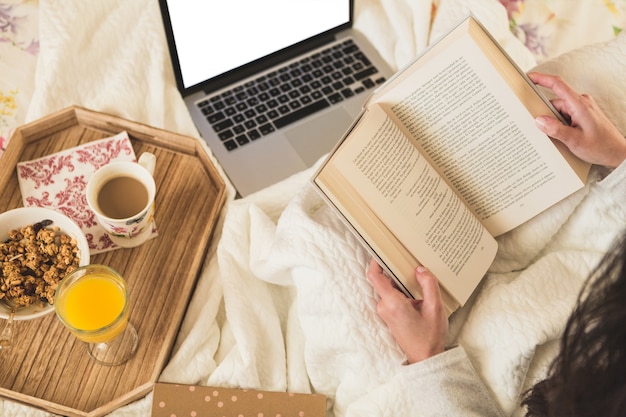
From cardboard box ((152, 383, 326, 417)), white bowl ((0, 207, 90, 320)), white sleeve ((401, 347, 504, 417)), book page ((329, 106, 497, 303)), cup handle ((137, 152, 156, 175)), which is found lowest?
cardboard box ((152, 383, 326, 417))

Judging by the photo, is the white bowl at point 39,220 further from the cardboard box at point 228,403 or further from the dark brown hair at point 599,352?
the dark brown hair at point 599,352

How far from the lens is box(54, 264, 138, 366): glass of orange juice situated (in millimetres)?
690

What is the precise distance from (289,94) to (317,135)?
0.27 feet

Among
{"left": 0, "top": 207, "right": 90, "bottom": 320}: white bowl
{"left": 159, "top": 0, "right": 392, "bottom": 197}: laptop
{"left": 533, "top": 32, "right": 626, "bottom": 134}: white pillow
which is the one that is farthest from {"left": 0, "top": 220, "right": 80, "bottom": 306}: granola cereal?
{"left": 533, "top": 32, "right": 626, "bottom": 134}: white pillow

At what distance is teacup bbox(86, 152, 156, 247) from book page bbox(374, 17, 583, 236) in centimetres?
31

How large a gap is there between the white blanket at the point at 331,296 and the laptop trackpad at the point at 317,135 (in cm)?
9

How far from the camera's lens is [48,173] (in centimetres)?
84

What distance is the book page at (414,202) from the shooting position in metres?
0.67

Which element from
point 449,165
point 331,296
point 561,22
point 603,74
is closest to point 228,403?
point 331,296

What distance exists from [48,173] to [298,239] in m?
Answer: 0.36

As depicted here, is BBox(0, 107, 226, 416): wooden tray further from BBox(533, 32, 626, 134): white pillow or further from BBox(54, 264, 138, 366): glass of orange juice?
BBox(533, 32, 626, 134): white pillow

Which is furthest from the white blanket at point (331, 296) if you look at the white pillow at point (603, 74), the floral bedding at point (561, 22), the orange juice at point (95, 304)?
the floral bedding at point (561, 22)

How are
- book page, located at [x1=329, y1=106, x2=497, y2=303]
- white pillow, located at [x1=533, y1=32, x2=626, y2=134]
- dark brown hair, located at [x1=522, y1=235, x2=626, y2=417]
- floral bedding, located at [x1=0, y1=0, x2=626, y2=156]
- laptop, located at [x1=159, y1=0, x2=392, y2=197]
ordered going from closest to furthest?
dark brown hair, located at [x1=522, y1=235, x2=626, y2=417], book page, located at [x1=329, y1=106, x2=497, y2=303], white pillow, located at [x1=533, y1=32, x2=626, y2=134], laptop, located at [x1=159, y1=0, x2=392, y2=197], floral bedding, located at [x1=0, y1=0, x2=626, y2=156]

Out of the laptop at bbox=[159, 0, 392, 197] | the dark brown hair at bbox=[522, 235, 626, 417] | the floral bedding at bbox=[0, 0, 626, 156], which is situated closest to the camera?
the dark brown hair at bbox=[522, 235, 626, 417]
